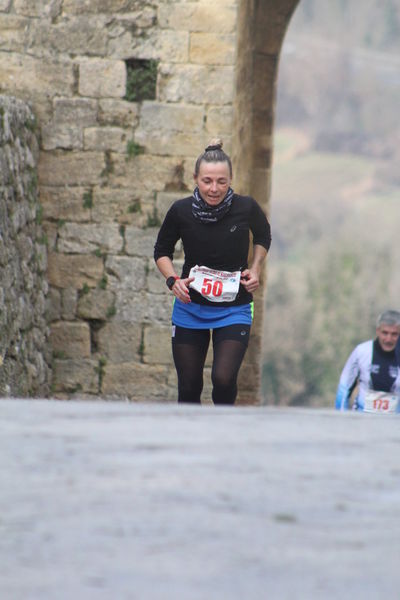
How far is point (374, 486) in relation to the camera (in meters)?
1.61

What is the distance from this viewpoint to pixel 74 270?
6.55m

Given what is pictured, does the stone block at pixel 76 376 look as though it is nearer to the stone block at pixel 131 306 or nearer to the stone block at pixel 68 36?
the stone block at pixel 131 306

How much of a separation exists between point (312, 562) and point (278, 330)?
30.2 meters

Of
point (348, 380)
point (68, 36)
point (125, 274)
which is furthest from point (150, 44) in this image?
point (348, 380)

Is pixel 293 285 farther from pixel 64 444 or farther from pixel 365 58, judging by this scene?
pixel 64 444

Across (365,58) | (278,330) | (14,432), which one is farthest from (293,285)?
(14,432)

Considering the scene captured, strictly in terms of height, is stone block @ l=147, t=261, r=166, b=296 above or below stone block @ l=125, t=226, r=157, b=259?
below

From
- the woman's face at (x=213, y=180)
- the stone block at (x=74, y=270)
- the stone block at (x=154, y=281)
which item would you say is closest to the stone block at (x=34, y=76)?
the stone block at (x=74, y=270)

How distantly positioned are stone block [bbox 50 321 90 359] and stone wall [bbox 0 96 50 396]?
10 centimetres

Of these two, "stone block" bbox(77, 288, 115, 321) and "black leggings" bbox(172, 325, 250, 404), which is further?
"stone block" bbox(77, 288, 115, 321)

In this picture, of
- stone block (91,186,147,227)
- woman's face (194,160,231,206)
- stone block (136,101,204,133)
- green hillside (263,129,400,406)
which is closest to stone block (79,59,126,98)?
stone block (136,101,204,133)

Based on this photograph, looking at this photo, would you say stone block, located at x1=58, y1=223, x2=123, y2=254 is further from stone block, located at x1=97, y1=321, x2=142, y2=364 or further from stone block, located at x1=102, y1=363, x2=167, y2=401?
stone block, located at x1=102, y1=363, x2=167, y2=401

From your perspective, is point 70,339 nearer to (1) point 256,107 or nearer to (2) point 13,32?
(2) point 13,32

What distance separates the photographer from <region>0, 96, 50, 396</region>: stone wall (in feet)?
18.1
